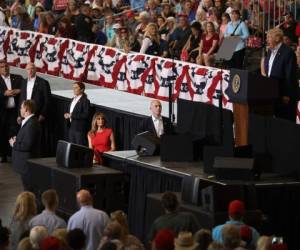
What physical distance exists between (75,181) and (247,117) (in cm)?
256

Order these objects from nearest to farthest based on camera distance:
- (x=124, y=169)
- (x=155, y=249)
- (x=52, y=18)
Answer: (x=155, y=249) < (x=124, y=169) < (x=52, y=18)

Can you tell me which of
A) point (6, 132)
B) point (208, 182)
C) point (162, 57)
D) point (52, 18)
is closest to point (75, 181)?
point (208, 182)

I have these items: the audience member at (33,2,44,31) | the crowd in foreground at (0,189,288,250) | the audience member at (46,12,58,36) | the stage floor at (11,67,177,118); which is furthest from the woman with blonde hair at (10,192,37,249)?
the audience member at (33,2,44,31)

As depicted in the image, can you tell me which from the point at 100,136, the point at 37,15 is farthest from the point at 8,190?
the point at 37,15

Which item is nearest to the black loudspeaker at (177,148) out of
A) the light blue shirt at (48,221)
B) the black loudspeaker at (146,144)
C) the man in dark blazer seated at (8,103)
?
the black loudspeaker at (146,144)

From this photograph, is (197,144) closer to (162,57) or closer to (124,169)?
(124,169)

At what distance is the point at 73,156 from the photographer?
19.0 m

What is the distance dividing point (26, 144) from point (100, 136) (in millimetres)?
1280

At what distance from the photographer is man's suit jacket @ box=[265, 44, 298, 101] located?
18.4 m

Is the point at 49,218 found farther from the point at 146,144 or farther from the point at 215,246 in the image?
the point at 146,144

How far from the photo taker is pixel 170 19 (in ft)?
→ 92.9

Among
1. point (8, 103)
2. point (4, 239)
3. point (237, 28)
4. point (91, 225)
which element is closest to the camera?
point (4, 239)

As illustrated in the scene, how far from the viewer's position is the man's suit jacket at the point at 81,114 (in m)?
22.1

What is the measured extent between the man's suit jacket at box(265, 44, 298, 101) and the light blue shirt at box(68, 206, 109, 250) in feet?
14.0
